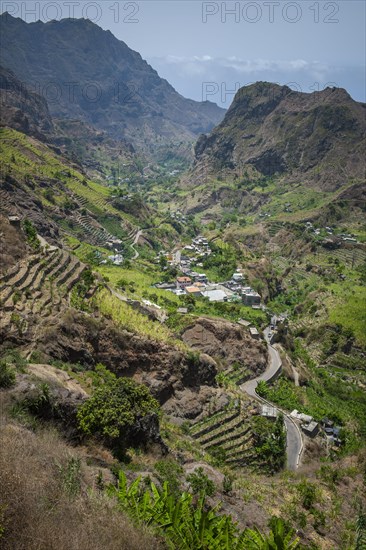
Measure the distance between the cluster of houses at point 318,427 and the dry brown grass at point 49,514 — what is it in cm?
3086

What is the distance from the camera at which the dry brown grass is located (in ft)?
39.2

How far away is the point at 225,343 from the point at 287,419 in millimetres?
11771

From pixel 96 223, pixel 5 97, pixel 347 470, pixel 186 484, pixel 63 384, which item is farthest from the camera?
pixel 5 97

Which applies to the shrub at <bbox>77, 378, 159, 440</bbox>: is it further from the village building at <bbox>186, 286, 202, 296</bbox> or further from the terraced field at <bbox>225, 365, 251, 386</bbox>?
the village building at <bbox>186, 286, 202, 296</bbox>

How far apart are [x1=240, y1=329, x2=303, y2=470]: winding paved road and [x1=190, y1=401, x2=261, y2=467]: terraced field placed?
4.06 m

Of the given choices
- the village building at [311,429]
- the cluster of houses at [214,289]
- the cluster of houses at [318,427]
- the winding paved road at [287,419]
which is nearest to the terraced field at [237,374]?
the winding paved road at [287,419]

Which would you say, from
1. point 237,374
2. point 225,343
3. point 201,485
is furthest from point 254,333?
point 201,485

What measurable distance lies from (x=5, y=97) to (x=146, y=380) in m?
175

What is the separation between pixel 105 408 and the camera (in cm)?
2403

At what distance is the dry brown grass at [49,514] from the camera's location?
12.0 meters

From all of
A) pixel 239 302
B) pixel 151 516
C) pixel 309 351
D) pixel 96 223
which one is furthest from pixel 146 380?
pixel 96 223

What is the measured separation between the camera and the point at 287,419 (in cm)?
4388

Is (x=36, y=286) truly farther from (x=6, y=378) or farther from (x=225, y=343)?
(x=225, y=343)

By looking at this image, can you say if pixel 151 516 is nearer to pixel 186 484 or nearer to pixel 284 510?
pixel 186 484
